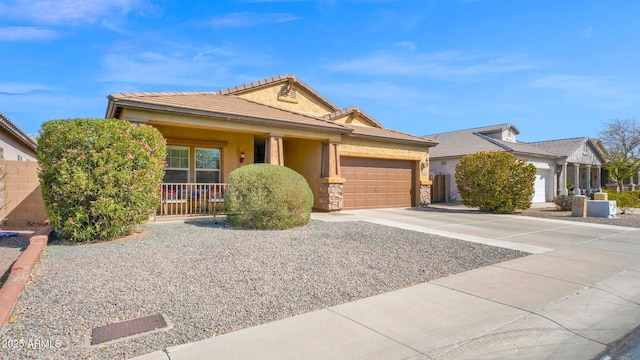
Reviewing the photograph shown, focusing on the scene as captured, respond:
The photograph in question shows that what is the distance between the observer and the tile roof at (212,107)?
32.4 feet

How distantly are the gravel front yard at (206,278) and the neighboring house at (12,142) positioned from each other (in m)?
8.31

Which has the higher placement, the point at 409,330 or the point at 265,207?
the point at 265,207

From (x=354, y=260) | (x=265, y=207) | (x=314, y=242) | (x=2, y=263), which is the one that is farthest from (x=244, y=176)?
(x=2, y=263)

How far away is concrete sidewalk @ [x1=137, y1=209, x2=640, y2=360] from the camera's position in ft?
10.3

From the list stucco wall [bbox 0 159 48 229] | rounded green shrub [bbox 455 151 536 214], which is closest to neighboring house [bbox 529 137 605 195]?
rounded green shrub [bbox 455 151 536 214]

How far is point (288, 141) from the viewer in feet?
53.2

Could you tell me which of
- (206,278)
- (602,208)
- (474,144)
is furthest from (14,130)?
(474,144)

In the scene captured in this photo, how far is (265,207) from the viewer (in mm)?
8914

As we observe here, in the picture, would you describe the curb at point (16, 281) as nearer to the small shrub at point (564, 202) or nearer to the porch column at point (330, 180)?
the porch column at point (330, 180)

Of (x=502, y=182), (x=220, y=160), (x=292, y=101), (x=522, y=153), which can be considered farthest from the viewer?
(x=522, y=153)

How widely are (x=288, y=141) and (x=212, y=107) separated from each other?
17.0 feet

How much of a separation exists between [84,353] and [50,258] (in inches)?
152

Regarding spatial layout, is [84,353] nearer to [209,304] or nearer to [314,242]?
[209,304]

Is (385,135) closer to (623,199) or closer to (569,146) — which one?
(623,199)
